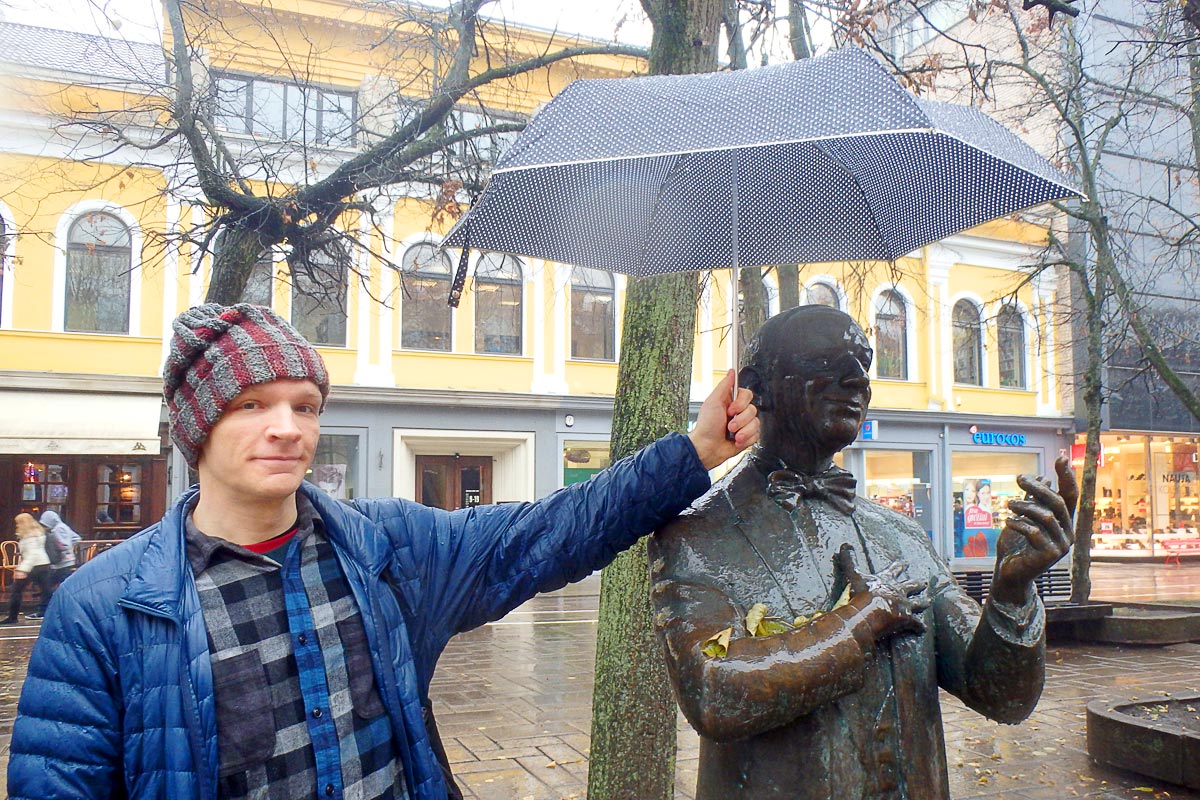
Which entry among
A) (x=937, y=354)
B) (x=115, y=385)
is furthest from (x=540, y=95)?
(x=937, y=354)

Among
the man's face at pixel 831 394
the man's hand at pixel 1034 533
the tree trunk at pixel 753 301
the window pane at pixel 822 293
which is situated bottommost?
the man's hand at pixel 1034 533

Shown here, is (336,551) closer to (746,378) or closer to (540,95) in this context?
(746,378)

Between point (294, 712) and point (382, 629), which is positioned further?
point (382, 629)

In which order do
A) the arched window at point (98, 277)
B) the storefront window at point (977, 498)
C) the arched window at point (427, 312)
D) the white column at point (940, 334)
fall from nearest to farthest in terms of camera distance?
the arched window at point (98, 277) < the arched window at point (427, 312) < the white column at point (940, 334) < the storefront window at point (977, 498)

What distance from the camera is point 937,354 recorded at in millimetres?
22266

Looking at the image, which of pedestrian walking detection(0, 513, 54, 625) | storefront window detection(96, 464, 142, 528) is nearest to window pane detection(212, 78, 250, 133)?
pedestrian walking detection(0, 513, 54, 625)

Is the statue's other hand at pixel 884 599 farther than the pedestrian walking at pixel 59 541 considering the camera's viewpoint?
No

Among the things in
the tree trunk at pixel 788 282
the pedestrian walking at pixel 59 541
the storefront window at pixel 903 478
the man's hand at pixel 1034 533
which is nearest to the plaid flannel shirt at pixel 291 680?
the man's hand at pixel 1034 533

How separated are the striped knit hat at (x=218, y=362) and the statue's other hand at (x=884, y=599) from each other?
1117mm

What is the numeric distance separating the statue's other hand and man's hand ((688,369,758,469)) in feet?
1.01

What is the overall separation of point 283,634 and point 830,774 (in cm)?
106

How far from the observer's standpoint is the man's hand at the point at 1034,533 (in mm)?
1703

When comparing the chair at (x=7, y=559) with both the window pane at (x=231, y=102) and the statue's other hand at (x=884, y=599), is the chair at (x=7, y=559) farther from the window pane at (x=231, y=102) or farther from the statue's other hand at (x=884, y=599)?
the statue's other hand at (x=884, y=599)

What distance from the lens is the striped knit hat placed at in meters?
1.81
